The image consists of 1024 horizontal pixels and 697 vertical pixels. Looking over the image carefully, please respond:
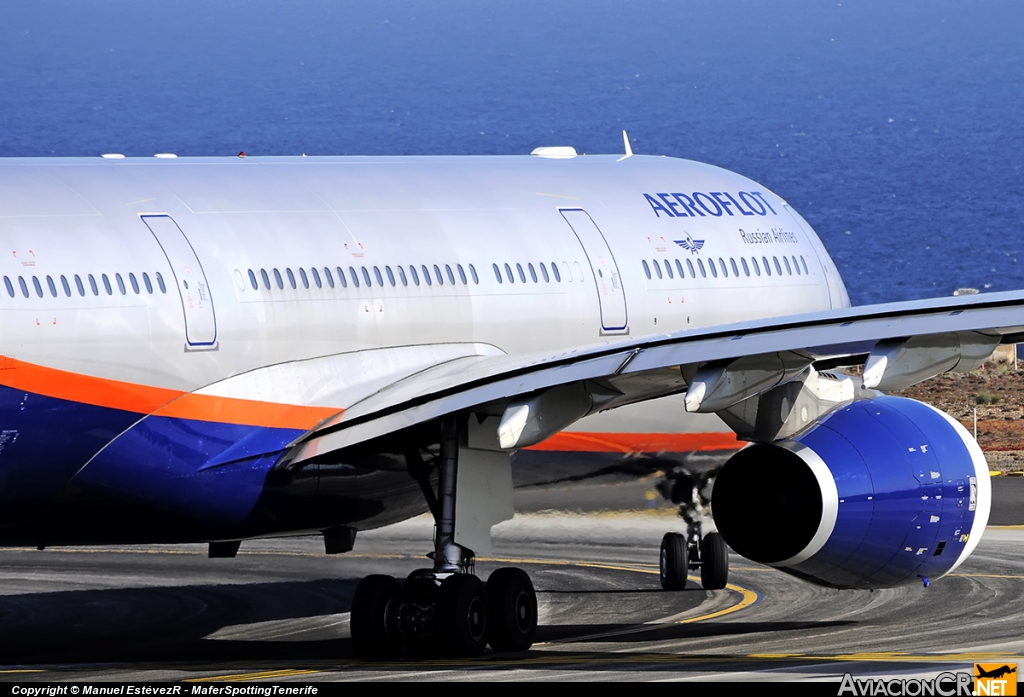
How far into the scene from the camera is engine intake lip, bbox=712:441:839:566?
1766cm

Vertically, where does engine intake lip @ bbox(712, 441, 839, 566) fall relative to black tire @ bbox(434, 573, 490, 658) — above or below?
above

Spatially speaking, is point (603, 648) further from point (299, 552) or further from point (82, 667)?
point (299, 552)

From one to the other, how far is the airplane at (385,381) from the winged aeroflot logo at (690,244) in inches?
68.0

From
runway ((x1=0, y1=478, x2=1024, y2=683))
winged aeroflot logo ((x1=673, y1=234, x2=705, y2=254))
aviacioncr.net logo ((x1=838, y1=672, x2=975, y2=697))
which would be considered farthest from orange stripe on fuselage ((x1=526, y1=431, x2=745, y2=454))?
aviacioncr.net logo ((x1=838, y1=672, x2=975, y2=697))

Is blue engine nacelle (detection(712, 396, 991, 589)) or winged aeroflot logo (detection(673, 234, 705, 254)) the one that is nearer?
blue engine nacelle (detection(712, 396, 991, 589))

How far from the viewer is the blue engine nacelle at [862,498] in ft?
58.2

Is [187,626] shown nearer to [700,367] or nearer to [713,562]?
[713,562]

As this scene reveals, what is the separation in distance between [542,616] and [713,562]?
3.09 m

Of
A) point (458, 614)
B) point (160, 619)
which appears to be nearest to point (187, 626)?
point (160, 619)

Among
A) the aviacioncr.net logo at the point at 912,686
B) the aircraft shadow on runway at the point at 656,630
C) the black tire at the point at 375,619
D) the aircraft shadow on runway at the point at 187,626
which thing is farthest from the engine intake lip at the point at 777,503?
the black tire at the point at 375,619

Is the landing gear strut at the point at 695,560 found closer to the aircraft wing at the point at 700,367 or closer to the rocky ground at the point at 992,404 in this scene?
the aircraft wing at the point at 700,367

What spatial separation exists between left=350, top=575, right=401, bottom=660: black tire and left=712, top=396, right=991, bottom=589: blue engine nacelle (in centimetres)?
313

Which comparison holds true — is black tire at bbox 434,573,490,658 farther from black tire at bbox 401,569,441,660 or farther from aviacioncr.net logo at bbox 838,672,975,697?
aviacioncr.net logo at bbox 838,672,975,697

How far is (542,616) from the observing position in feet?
76.1
